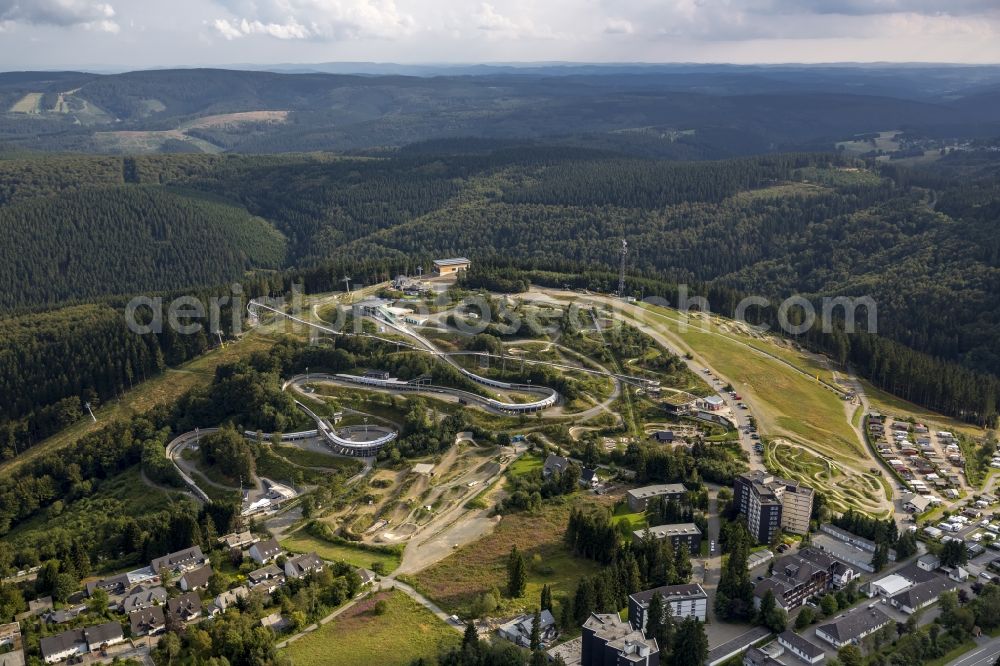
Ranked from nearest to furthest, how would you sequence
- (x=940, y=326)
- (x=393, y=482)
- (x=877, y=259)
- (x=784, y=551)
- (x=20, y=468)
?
(x=784, y=551), (x=393, y=482), (x=20, y=468), (x=940, y=326), (x=877, y=259)

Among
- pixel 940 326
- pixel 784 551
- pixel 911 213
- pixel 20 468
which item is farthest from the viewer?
pixel 911 213

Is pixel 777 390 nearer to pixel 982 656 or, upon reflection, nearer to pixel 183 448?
pixel 982 656

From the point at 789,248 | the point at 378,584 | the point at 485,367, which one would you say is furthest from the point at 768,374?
the point at 789,248

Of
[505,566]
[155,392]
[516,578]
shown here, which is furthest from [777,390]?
[155,392]

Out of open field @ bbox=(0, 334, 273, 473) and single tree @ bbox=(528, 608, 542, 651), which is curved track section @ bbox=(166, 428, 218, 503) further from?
single tree @ bbox=(528, 608, 542, 651)

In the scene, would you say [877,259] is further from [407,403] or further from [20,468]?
[20,468]

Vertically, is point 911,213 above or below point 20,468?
above

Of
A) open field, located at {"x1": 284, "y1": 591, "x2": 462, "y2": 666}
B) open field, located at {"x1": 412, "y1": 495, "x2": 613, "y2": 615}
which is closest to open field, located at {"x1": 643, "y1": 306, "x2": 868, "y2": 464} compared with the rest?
open field, located at {"x1": 412, "y1": 495, "x2": 613, "y2": 615}
